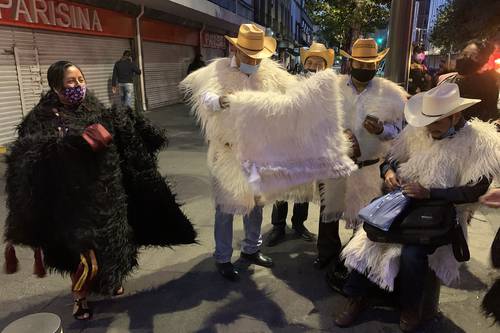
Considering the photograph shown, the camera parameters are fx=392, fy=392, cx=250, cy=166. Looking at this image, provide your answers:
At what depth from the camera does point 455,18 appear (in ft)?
60.0

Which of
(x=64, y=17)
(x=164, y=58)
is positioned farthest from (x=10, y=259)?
(x=164, y=58)

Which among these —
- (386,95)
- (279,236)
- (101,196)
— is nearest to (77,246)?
(101,196)

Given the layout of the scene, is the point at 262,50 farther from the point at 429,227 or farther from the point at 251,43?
the point at 429,227

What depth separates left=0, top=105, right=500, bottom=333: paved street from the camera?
2580 mm

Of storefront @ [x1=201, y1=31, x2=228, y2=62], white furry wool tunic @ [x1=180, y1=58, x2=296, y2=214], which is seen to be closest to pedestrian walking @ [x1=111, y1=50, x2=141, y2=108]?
storefront @ [x1=201, y1=31, x2=228, y2=62]

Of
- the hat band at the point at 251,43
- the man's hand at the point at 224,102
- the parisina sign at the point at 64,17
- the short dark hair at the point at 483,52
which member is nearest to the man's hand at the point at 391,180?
the man's hand at the point at 224,102

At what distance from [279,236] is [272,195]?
1274mm

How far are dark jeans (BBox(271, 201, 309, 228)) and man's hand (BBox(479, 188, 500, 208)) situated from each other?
6.06ft

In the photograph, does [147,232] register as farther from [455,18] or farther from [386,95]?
[455,18]

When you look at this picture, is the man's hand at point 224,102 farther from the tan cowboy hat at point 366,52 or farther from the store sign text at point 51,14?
the store sign text at point 51,14

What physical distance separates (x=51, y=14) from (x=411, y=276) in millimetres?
9114

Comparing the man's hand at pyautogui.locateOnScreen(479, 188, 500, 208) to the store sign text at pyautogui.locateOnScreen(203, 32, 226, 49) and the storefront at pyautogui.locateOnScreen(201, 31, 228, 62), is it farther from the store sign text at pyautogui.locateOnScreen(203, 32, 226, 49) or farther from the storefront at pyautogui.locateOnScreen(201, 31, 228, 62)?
the store sign text at pyautogui.locateOnScreen(203, 32, 226, 49)

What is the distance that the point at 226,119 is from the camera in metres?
2.51

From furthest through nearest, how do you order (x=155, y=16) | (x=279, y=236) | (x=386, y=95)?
(x=155, y=16) → (x=279, y=236) → (x=386, y=95)
